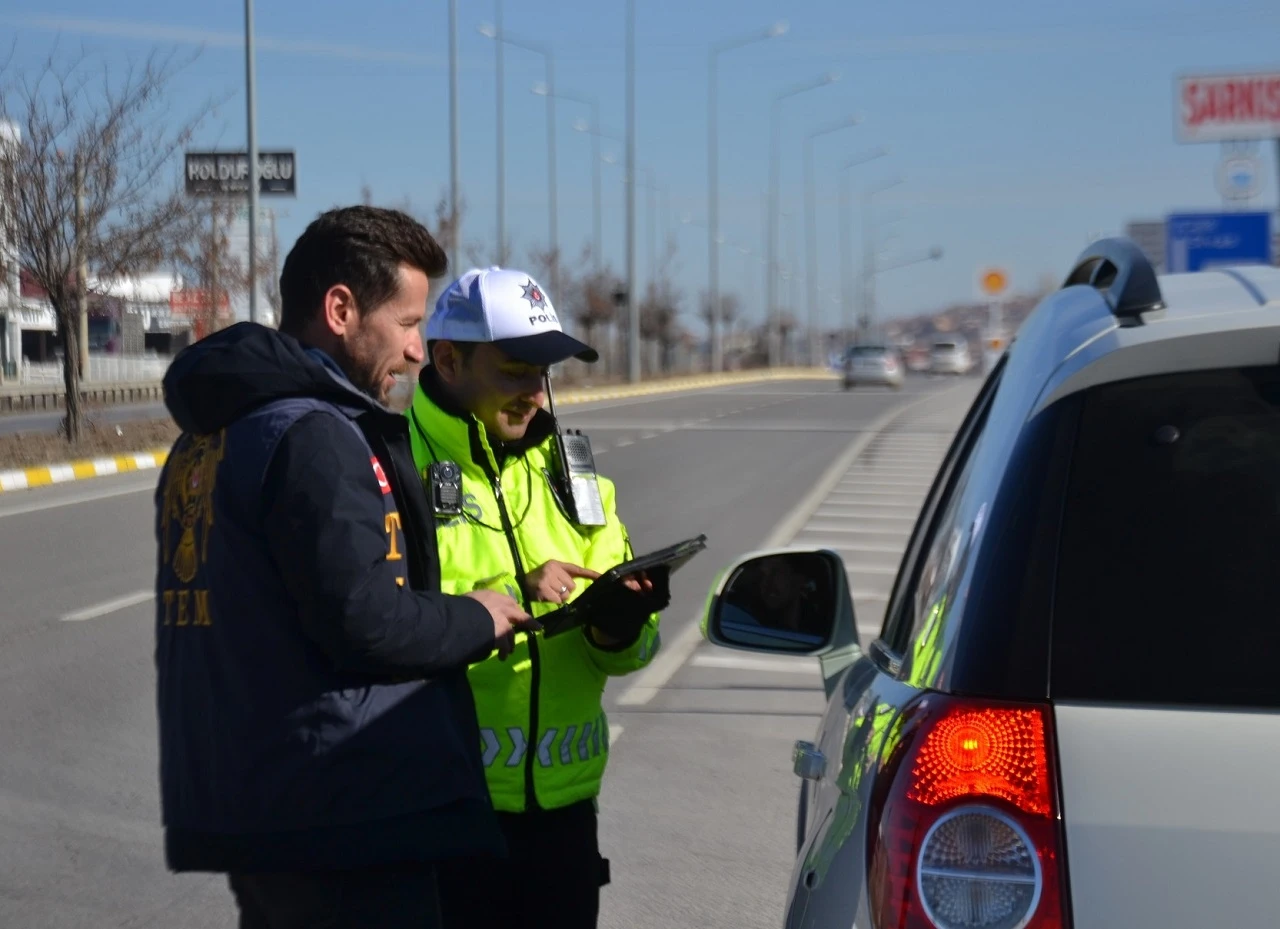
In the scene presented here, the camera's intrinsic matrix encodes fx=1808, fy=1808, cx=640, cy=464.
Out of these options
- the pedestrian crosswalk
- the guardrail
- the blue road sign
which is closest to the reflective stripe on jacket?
the pedestrian crosswalk

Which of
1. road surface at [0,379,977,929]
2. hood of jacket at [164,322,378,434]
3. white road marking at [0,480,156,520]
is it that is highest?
hood of jacket at [164,322,378,434]

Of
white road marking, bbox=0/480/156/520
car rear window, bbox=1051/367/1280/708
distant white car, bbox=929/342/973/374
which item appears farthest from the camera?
distant white car, bbox=929/342/973/374

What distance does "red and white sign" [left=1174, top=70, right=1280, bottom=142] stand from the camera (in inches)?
722

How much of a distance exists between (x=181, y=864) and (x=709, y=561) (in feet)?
36.9

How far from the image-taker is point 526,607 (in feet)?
9.98

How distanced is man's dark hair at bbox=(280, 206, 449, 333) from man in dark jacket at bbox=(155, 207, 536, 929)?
13 cm

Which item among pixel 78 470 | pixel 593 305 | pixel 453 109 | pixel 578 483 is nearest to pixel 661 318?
pixel 593 305

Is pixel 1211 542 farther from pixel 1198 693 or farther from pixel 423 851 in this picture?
pixel 423 851

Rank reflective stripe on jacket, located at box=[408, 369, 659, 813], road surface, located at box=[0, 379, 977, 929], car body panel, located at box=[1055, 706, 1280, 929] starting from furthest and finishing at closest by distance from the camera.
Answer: road surface, located at box=[0, 379, 977, 929]
reflective stripe on jacket, located at box=[408, 369, 659, 813]
car body panel, located at box=[1055, 706, 1280, 929]

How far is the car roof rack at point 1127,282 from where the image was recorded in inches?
86.2

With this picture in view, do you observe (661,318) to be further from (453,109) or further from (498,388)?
(498,388)

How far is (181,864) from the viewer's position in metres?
2.52

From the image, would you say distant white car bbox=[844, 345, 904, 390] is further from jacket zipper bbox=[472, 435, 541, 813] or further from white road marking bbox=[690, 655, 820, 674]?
jacket zipper bbox=[472, 435, 541, 813]

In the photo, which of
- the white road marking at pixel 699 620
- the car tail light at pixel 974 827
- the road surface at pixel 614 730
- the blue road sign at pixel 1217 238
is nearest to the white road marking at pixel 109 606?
the road surface at pixel 614 730
